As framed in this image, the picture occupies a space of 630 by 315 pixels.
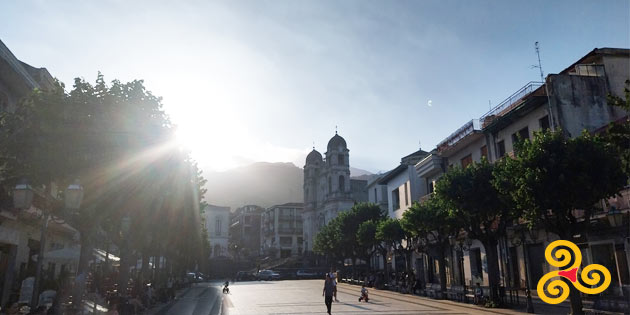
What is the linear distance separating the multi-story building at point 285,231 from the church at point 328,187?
974 cm

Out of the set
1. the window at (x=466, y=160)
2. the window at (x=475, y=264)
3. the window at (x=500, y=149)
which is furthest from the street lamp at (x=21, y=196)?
the window at (x=475, y=264)

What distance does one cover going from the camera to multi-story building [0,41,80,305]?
17828 millimetres

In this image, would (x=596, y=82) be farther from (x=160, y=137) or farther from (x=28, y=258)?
(x=28, y=258)

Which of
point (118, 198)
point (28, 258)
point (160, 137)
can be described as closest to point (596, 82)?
point (160, 137)

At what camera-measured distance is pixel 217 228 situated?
330ft

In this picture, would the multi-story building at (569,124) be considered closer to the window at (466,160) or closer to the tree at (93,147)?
the window at (466,160)

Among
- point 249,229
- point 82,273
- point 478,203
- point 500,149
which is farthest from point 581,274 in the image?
point 249,229

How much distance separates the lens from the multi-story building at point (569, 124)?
2011 cm

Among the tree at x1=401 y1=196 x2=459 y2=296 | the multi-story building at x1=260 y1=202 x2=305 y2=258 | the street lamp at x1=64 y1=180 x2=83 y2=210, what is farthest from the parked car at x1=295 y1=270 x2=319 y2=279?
the street lamp at x1=64 y1=180 x2=83 y2=210

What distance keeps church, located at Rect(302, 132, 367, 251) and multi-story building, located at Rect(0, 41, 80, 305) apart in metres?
53.8

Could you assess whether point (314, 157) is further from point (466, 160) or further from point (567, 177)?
point (567, 177)

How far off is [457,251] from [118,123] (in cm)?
2976

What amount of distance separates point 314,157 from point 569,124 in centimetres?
7012

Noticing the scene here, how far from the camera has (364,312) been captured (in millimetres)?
19031
